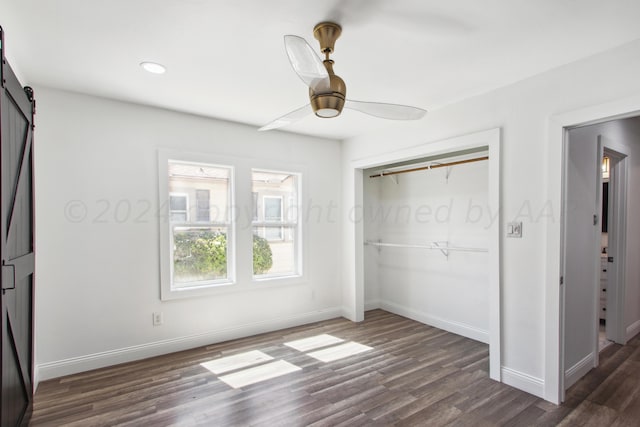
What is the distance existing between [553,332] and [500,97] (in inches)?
75.4

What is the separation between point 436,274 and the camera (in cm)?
428

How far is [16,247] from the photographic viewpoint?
200 cm

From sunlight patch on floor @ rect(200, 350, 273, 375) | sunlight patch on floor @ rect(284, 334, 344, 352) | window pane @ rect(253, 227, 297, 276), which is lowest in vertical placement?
sunlight patch on floor @ rect(284, 334, 344, 352)

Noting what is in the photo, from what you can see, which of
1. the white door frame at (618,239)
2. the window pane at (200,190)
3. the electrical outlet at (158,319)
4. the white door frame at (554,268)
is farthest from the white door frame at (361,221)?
the electrical outlet at (158,319)

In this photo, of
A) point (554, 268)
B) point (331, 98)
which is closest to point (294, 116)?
point (331, 98)

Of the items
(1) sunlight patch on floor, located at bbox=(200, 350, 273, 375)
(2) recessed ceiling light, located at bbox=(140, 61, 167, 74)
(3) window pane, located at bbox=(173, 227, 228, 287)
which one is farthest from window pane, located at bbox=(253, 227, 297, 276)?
(2) recessed ceiling light, located at bbox=(140, 61, 167, 74)

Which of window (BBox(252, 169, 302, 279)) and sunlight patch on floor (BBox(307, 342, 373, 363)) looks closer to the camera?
sunlight patch on floor (BBox(307, 342, 373, 363))

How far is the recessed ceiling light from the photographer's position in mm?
2412

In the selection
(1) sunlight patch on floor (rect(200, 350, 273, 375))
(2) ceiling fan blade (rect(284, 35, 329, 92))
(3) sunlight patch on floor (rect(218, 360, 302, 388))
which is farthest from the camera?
(1) sunlight patch on floor (rect(200, 350, 273, 375))

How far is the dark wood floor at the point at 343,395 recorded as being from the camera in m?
2.29

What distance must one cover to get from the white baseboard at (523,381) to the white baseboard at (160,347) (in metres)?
2.28

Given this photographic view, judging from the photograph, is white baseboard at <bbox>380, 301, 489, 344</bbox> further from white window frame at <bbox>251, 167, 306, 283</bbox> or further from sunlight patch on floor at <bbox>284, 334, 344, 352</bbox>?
white window frame at <bbox>251, 167, 306, 283</bbox>

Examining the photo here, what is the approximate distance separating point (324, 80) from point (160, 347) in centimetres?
308

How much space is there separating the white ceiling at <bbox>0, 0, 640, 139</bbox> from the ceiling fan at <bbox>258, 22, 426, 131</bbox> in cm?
10
